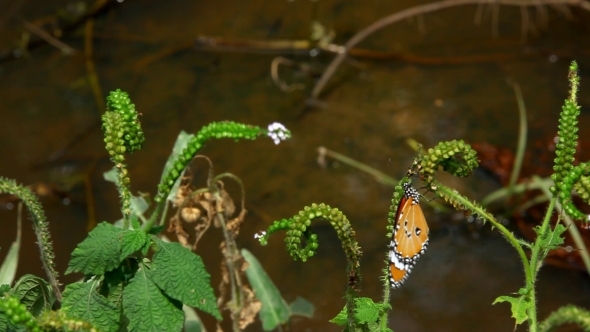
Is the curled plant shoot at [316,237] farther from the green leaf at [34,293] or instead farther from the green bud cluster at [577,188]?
the green leaf at [34,293]

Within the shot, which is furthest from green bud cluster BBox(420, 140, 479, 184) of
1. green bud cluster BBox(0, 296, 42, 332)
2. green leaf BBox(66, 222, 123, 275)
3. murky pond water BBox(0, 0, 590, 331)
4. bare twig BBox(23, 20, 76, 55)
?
bare twig BBox(23, 20, 76, 55)

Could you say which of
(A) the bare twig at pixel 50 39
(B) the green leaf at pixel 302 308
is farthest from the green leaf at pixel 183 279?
(A) the bare twig at pixel 50 39

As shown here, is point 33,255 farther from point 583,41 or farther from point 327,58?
point 583,41

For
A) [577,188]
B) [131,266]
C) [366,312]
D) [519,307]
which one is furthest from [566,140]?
[131,266]

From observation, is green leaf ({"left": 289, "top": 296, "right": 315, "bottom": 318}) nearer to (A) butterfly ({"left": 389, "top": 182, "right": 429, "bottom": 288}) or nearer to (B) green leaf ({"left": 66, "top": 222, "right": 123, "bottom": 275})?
(A) butterfly ({"left": 389, "top": 182, "right": 429, "bottom": 288})

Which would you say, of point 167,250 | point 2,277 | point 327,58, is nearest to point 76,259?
point 167,250

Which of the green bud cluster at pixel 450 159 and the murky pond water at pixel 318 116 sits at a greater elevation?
the murky pond water at pixel 318 116
